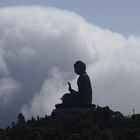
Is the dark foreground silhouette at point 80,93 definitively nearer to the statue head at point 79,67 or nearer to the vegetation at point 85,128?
the statue head at point 79,67

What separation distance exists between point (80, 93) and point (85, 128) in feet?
41.7

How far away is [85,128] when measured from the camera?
72.4 meters

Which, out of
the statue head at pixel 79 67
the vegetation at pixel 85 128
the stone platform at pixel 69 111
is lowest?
the vegetation at pixel 85 128

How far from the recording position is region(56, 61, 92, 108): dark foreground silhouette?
83.9m

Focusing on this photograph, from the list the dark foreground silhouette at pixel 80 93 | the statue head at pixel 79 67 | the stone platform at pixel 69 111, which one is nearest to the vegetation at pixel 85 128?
the stone platform at pixel 69 111

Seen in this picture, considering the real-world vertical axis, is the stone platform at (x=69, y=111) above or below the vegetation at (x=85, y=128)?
above

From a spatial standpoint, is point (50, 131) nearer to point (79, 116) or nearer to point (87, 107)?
point (79, 116)

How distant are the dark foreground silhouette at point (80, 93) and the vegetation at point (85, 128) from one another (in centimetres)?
283

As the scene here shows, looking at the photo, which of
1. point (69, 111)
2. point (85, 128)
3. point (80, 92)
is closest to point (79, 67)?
point (80, 92)

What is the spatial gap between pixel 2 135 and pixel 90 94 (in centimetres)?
1419

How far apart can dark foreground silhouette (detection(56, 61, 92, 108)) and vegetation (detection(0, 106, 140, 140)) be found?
283 cm

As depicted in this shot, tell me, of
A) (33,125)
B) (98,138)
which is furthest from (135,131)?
(33,125)

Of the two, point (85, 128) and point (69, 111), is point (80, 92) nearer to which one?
point (69, 111)

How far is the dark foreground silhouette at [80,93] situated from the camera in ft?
275
